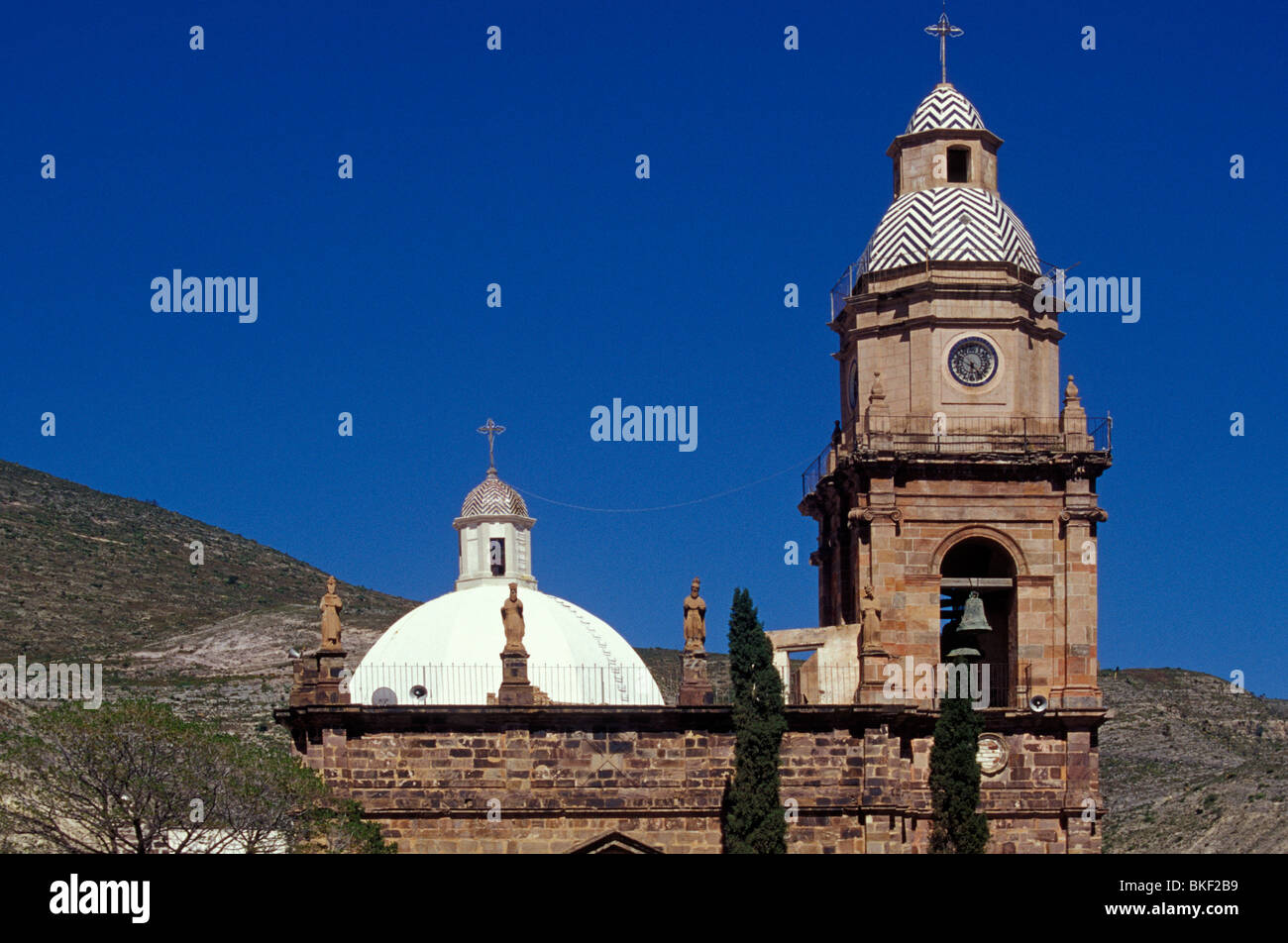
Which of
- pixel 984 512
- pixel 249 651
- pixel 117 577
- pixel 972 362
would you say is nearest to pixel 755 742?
pixel 984 512

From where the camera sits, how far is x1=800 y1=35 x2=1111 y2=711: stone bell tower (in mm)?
44344

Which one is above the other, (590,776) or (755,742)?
(755,742)

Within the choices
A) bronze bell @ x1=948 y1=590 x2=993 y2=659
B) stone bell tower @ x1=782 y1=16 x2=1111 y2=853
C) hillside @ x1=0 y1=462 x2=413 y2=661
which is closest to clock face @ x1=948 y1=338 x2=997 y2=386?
stone bell tower @ x1=782 y1=16 x2=1111 y2=853

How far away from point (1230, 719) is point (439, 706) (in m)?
54.6

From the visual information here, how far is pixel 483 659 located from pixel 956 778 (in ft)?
37.9

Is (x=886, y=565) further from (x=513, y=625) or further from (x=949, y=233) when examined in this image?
(x=513, y=625)

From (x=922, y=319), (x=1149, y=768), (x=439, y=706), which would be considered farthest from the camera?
(x=1149, y=768)

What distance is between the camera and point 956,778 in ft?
141

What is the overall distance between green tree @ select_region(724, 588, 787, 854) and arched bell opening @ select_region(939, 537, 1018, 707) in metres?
4.84

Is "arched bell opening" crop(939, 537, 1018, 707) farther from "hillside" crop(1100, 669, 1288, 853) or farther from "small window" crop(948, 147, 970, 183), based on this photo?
"hillside" crop(1100, 669, 1288, 853)

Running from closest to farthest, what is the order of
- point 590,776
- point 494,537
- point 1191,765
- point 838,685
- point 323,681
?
1. point 323,681
2. point 590,776
3. point 838,685
4. point 494,537
5. point 1191,765
